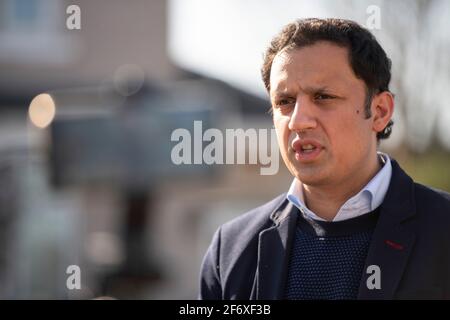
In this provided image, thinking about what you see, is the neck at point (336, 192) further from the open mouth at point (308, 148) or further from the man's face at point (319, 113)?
the open mouth at point (308, 148)

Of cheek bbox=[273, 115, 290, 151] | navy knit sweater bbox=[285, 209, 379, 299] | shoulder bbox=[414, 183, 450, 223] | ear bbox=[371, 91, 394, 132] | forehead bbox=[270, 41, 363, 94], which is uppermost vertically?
forehead bbox=[270, 41, 363, 94]

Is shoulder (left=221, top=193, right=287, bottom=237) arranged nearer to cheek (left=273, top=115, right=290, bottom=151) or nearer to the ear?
cheek (left=273, top=115, right=290, bottom=151)

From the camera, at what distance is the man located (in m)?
2.55

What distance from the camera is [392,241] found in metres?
2.54

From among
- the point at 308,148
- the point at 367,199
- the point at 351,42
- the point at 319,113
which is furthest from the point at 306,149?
the point at 351,42

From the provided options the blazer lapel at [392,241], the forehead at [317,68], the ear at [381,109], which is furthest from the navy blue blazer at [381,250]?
the forehead at [317,68]

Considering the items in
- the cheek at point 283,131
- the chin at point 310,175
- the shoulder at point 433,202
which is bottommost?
the shoulder at point 433,202

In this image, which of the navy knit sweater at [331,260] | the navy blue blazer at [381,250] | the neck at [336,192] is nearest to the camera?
the navy blue blazer at [381,250]

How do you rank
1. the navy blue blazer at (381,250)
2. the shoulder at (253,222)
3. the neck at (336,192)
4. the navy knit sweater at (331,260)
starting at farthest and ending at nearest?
the shoulder at (253,222)
the neck at (336,192)
the navy knit sweater at (331,260)
the navy blue blazer at (381,250)

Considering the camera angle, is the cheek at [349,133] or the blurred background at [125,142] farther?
the blurred background at [125,142]

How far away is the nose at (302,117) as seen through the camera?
260cm

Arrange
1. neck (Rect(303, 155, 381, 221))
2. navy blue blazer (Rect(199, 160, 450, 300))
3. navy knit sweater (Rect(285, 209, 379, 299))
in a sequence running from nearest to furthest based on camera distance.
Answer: navy blue blazer (Rect(199, 160, 450, 300)) < navy knit sweater (Rect(285, 209, 379, 299)) < neck (Rect(303, 155, 381, 221))

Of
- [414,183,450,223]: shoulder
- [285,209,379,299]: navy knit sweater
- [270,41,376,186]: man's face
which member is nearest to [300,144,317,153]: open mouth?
[270,41,376,186]: man's face
